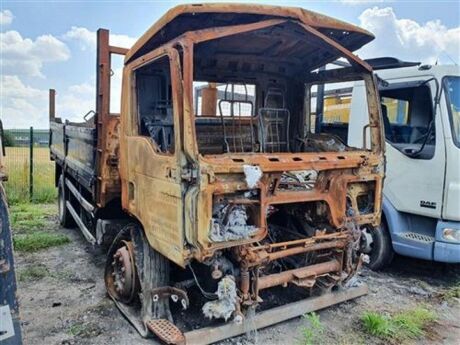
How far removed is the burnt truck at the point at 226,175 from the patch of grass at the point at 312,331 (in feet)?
0.49

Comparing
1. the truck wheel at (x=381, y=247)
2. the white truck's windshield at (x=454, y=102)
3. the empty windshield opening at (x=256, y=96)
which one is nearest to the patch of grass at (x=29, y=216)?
the empty windshield opening at (x=256, y=96)

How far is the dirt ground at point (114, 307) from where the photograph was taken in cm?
344

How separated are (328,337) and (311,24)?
254 centimetres

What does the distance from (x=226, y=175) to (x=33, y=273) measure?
3.37m

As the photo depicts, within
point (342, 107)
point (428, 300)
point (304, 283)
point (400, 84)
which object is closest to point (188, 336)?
point (304, 283)

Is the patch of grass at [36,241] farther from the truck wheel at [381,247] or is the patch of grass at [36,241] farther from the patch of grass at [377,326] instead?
the patch of grass at [377,326]

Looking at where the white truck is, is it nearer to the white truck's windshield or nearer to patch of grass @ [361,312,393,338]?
the white truck's windshield

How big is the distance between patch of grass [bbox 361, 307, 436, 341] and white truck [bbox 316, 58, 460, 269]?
2.20 ft

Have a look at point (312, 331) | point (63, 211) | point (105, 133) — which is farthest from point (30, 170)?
point (312, 331)

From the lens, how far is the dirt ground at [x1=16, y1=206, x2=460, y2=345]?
135 inches

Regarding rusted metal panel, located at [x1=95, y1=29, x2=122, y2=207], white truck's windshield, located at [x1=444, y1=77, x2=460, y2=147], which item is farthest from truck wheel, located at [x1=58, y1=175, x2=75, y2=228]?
white truck's windshield, located at [x1=444, y1=77, x2=460, y2=147]

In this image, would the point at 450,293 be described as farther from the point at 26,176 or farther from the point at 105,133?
the point at 26,176

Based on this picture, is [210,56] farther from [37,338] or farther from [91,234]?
[37,338]

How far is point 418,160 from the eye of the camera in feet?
15.3
